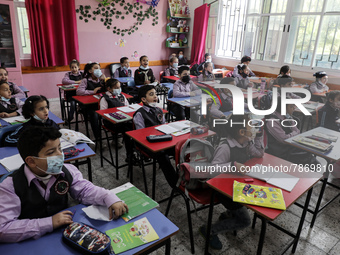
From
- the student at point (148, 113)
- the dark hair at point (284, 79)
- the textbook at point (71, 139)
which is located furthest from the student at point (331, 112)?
the textbook at point (71, 139)

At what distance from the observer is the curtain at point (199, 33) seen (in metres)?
7.14

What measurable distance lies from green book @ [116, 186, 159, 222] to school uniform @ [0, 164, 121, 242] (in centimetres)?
9

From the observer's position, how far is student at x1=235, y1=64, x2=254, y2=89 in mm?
5620

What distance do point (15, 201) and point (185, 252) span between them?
1363 mm

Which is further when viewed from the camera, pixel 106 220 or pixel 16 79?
pixel 16 79

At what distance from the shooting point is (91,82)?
14.3 feet

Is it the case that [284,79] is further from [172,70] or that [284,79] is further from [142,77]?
[142,77]

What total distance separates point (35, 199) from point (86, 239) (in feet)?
1.36

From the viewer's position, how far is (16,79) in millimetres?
5414

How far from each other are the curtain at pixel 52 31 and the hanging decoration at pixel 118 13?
0.35m

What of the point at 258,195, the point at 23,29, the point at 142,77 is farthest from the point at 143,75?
the point at 258,195

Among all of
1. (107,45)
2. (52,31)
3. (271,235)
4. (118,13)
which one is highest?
Answer: (118,13)

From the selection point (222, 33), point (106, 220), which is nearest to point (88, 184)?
point (106, 220)

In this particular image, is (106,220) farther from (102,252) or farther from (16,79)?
(16,79)
